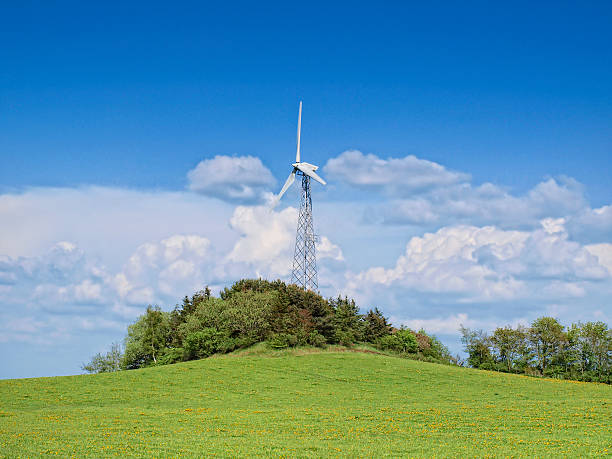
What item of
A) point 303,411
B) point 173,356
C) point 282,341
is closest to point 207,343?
point 173,356

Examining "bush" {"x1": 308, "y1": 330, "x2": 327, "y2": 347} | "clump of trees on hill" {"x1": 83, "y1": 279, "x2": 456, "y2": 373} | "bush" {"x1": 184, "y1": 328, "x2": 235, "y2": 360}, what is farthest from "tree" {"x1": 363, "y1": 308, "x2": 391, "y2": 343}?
"bush" {"x1": 184, "y1": 328, "x2": 235, "y2": 360}

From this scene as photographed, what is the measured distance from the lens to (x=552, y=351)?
75.5 metres

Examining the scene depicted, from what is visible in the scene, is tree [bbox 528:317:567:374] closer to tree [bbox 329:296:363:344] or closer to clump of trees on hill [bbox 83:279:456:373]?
clump of trees on hill [bbox 83:279:456:373]

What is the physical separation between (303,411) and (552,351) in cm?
5017

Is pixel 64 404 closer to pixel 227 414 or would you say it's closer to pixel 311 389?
pixel 227 414

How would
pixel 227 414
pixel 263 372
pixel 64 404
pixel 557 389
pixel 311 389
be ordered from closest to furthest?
pixel 227 414, pixel 64 404, pixel 311 389, pixel 557 389, pixel 263 372

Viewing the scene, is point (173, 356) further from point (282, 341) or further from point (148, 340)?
point (282, 341)

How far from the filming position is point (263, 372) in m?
57.6

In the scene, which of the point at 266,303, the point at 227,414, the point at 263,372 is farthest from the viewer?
the point at 266,303

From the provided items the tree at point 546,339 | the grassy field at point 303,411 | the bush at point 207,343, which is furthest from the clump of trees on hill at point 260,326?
the tree at point 546,339

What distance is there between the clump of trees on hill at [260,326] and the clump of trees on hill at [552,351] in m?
7.93

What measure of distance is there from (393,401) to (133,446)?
24525 mm

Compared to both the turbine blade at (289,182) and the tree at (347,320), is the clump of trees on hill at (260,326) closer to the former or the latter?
the tree at (347,320)

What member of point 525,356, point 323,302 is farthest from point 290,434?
point 525,356
